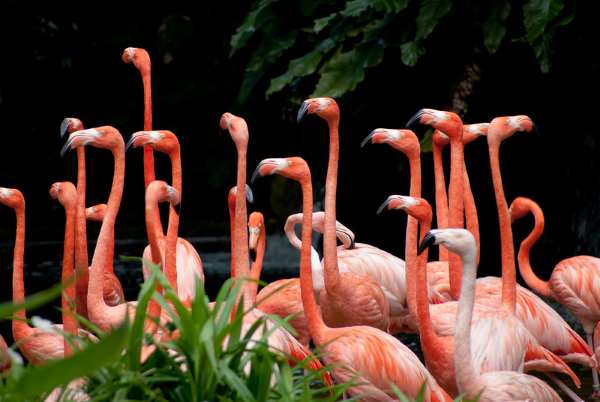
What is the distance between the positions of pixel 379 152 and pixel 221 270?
229 cm

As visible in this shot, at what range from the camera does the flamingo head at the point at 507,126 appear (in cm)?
505

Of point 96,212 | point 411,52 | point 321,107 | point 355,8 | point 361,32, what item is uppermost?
point 355,8

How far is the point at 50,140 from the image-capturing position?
1290 cm

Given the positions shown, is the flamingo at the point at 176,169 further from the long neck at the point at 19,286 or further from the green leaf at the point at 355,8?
the green leaf at the point at 355,8

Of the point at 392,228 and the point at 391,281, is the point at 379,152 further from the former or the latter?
the point at 391,281

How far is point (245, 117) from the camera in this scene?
33.2ft

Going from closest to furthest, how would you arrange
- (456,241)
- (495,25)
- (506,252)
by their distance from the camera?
1. (456,241)
2. (506,252)
3. (495,25)

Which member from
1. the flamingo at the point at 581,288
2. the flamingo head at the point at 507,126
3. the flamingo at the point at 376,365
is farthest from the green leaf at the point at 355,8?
the flamingo at the point at 376,365

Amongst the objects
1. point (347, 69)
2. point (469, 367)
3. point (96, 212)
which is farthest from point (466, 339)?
point (347, 69)

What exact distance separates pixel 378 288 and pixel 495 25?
2864 millimetres

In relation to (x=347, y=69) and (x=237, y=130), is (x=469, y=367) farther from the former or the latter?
(x=347, y=69)

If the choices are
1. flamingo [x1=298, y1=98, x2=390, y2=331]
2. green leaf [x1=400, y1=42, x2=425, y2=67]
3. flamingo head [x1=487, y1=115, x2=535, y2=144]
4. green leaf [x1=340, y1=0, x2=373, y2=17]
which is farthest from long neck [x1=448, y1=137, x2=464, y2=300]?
green leaf [x1=340, y1=0, x2=373, y2=17]

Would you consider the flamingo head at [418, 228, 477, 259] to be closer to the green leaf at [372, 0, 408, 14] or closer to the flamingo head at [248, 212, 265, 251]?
the flamingo head at [248, 212, 265, 251]

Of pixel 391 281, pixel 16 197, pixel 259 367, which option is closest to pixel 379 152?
pixel 391 281
